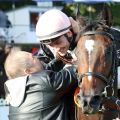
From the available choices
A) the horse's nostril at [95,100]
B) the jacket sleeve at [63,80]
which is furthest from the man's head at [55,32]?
the horse's nostril at [95,100]

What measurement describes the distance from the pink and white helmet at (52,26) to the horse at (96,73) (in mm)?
146

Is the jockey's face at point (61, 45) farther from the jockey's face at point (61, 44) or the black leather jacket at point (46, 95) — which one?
the black leather jacket at point (46, 95)

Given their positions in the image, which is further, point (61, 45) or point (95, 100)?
point (61, 45)

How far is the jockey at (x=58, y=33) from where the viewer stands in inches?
167

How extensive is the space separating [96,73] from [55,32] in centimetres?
62

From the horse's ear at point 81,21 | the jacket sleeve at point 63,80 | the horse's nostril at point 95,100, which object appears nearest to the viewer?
the horse's nostril at point 95,100

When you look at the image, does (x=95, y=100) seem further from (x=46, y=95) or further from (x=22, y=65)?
(x=22, y=65)

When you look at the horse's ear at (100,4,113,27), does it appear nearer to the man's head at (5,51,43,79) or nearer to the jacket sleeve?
the jacket sleeve

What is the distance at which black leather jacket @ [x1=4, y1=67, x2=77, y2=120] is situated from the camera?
4.05 meters

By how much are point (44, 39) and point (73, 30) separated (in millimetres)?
282

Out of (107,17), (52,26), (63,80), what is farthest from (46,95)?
(107,17)

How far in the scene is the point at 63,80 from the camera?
4.07 metres

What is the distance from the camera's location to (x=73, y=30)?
14.4 ft

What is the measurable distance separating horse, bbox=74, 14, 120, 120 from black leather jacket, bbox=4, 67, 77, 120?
0.49ft
